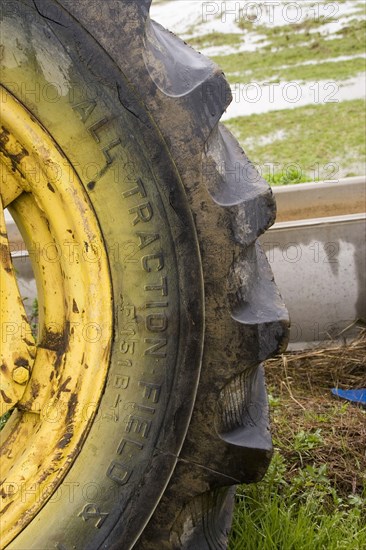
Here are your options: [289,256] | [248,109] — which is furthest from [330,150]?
[289,256]

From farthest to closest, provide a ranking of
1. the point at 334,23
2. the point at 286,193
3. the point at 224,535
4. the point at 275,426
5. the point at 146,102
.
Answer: the point at 334,23 → the point at 286,193 → the point at 275,426 → the point at 224,535 → the point at 146,102

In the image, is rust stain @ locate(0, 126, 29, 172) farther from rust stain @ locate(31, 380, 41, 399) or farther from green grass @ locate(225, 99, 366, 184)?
green grass @ locate(225, 99, 366, 184)

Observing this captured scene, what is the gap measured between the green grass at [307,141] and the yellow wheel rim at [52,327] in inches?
116

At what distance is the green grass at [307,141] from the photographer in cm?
498

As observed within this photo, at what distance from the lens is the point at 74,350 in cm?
153

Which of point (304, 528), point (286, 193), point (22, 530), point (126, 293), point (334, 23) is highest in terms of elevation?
point (334, 23)

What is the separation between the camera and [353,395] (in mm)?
2717

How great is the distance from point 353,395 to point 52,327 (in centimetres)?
142

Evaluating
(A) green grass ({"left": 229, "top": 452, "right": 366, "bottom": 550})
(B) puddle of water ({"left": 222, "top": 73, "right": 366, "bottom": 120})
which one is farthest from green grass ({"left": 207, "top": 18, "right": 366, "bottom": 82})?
(A) green grass ({"left": 229, "top": 452, "right": 366, "bottom": 550})

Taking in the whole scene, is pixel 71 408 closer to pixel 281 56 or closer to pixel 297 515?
pixel 297 515

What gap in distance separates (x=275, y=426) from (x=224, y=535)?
0.77 meters

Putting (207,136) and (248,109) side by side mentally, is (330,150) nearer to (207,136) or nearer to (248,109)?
(248,109)

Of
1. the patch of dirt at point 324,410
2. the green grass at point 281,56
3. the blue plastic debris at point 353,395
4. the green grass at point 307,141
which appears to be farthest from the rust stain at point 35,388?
the green grass at point 281,56

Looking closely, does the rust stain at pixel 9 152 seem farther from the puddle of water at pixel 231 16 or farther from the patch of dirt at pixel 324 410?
the puddle of water at pixel 231 16
